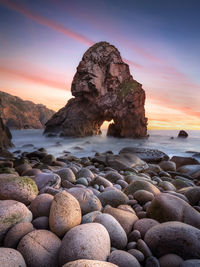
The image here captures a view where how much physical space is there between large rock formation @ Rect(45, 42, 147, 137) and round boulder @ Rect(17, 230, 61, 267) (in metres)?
30.3

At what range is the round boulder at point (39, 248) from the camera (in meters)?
1.58

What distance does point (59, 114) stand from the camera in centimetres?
3566

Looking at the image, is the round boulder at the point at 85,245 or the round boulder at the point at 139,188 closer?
the round boulder at the point at 85,245

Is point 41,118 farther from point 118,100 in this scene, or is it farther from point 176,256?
point 176,256

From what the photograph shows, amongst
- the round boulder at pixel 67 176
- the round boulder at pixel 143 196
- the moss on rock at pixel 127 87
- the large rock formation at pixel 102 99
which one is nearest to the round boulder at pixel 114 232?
the round boulder at pixel 143 196

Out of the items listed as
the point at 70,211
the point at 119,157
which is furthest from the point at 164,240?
the point at 119,157

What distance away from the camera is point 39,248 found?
164 cm

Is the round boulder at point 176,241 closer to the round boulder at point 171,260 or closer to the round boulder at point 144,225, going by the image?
the round boulder at point 171,260

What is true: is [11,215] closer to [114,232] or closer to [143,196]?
[114,232]

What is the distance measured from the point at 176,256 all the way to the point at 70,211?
1.16 m

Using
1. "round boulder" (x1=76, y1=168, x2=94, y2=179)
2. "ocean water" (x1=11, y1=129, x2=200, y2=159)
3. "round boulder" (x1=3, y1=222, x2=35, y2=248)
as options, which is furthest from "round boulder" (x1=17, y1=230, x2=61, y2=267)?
"ocean water" (x1=11, y1=129, x2=200, y2=159)

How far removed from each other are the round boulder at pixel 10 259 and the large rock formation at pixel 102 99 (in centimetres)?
3054

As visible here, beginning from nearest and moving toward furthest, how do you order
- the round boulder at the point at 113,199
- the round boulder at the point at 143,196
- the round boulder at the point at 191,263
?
the round boulder at the point at 191,263
the round boulder at the point at 113,199
the round boulder at the point at 143,196

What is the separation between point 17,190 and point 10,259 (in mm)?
1048
